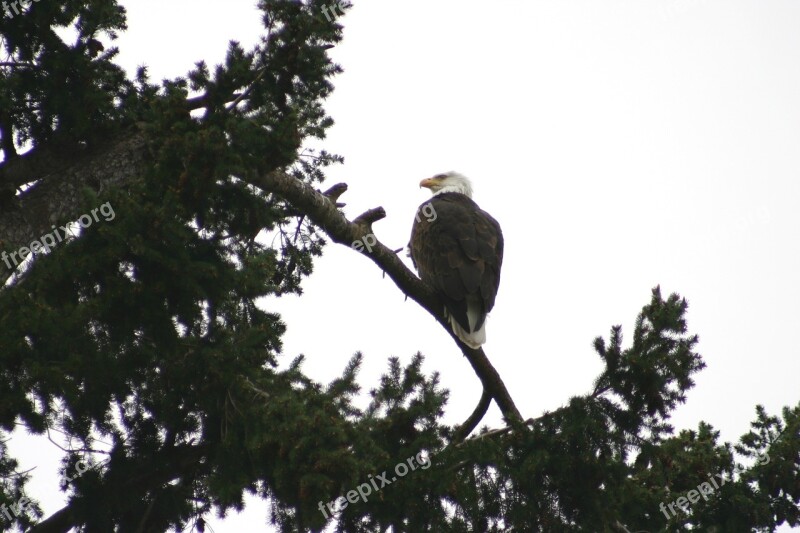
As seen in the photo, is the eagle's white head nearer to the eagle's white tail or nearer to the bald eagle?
the bald eagle

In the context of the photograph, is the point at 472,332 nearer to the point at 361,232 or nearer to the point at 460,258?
the point at 460,258

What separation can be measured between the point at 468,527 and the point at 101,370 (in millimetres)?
2233

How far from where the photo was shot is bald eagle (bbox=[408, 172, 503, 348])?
21.1ft

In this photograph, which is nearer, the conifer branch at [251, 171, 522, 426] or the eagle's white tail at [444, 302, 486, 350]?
the conifer branch at [251, 171, 522, 426]

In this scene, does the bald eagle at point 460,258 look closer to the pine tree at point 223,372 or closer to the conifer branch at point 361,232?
the conifer branch at point 361,232

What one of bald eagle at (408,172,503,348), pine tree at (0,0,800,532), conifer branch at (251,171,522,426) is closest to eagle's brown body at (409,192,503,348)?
bald eagle at (408,172,503,348)

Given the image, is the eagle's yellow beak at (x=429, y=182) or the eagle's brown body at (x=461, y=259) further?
the eagle's yellow beak at (x=429, y=182)

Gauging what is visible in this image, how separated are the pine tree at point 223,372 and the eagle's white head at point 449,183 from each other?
12.9ft

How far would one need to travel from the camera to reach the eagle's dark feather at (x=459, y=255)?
6.47 metres

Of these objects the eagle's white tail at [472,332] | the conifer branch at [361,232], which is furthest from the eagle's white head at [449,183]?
the conifer branch at [361,232]

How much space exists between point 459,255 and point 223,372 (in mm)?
3019

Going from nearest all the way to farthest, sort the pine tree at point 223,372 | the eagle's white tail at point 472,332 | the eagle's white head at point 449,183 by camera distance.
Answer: the pine tree at point 223,372 → the eagle's white tail at point 472,332 → the eagle's white head at point 449,183

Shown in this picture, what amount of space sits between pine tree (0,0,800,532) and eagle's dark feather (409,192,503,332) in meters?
1.18

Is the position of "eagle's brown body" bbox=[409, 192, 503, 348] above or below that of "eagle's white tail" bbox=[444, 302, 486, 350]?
above
